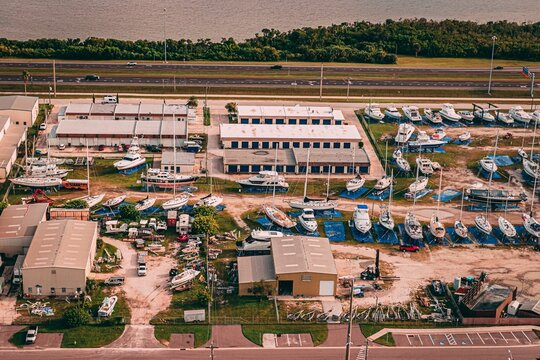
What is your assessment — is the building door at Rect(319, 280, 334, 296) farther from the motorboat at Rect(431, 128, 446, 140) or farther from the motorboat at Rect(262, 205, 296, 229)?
the motorboat at Rect(431, 128, 446, 140)

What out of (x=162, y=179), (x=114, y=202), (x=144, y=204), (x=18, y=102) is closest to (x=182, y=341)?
(x=144, y=204)

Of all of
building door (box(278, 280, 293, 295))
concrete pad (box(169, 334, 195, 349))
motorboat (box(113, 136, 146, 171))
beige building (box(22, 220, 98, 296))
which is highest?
motorboat (box(113, 136, 146, 171))

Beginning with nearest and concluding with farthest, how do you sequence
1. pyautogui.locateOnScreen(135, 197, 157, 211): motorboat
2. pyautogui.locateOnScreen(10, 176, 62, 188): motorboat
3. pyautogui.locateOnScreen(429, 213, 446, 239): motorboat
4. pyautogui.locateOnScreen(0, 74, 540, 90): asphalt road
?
pyautogui.locateOnScreen(429, 213, 446, 239): motorboat, pyautogui.locateOnScreen(135, 197, 157, 211): motorboat, pyautogui.locateOnScreen(10, 176, 62, 188): motorboat, pyautogui.locateOnScreen(0, 74, 540, 90): asphalt road

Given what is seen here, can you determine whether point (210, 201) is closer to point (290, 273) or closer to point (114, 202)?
point (114, 202)

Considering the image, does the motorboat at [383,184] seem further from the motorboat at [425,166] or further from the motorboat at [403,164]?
the motorboat at [425,166]

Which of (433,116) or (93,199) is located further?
(433,116)

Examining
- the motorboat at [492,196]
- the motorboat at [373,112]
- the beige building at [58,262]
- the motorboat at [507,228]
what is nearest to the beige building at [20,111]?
the beige building at [58,262]

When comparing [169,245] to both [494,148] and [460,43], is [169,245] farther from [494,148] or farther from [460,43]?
[460,43]

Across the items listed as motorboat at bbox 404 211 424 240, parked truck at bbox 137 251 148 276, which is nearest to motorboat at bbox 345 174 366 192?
motorboat at bbox 404 211 424 240
